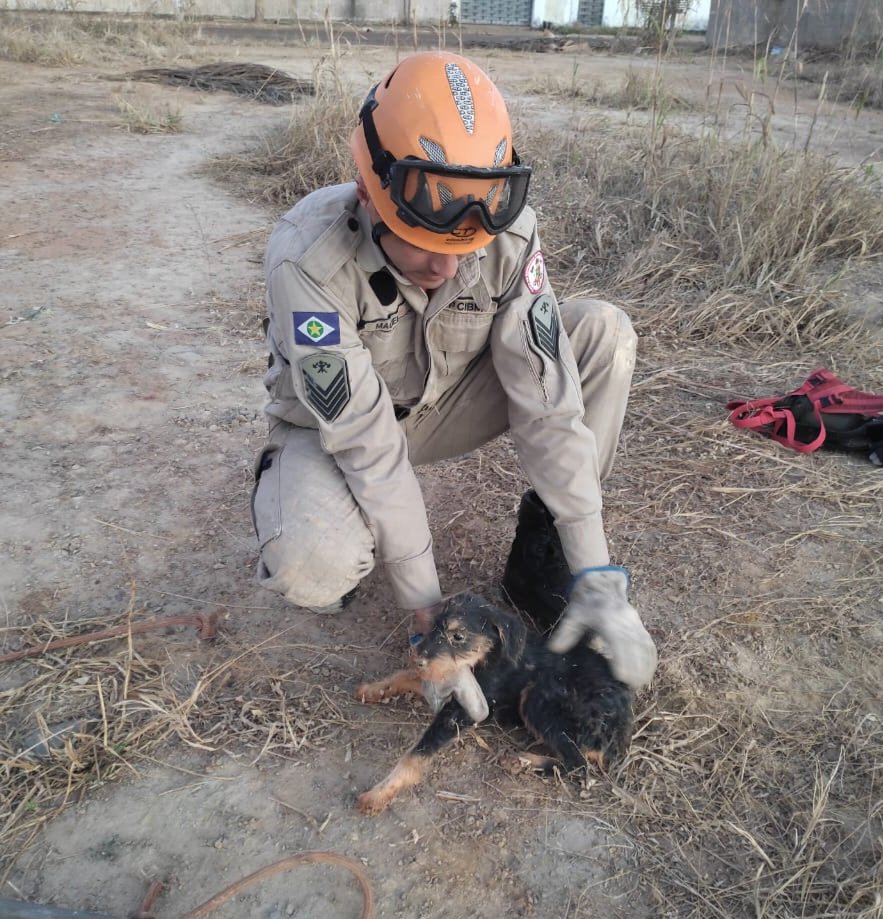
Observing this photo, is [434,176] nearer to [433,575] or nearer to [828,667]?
[433,575]

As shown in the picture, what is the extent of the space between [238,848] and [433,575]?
83cm

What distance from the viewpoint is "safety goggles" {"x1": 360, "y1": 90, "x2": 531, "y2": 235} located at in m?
1.94

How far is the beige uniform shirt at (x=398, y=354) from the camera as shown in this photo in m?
2.20

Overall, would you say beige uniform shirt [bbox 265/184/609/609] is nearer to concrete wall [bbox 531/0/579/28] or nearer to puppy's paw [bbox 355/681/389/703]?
puppy's paw [bbox 355/681/389/703]

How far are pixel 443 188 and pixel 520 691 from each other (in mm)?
1290

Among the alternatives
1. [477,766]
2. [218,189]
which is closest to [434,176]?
[477,766]

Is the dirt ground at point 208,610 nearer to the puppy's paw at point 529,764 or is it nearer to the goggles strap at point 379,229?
the puppy's paw at point 529,764

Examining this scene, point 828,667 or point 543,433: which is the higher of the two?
point 543,433

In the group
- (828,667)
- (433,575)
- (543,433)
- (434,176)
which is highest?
(434,176)

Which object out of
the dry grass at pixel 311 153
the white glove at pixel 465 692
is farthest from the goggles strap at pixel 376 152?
the dry grass at pixel 311 153

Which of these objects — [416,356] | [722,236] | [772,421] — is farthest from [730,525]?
[722,236]

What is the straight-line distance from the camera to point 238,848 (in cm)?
191

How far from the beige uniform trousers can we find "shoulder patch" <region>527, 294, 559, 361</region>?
23 cm

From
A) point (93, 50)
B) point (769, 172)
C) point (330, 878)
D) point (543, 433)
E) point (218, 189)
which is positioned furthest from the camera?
point (93, 50)
